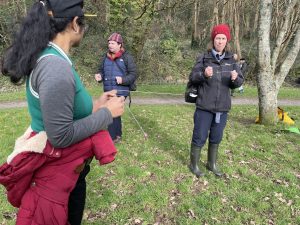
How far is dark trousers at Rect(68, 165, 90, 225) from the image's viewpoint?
2734mm

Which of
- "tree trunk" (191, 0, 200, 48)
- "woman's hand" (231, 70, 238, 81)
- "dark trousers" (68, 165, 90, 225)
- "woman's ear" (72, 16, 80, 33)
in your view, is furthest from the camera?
"tree trunk" (191, 0, 200, 48)

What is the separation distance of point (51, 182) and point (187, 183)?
3.37 meters

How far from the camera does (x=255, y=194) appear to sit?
512 centimetres

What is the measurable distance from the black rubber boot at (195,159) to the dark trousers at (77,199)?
292 centimetres

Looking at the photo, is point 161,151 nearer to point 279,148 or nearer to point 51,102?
point 279,148

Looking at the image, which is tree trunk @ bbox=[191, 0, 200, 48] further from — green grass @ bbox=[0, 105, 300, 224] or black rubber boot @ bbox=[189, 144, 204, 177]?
black rubber boot @ bbox=[189, 144, 204, 177]

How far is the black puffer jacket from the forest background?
11.7 meters

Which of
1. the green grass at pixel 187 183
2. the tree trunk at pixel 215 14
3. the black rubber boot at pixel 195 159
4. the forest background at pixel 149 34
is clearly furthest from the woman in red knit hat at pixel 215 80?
the tree trunk at pixel 215 14

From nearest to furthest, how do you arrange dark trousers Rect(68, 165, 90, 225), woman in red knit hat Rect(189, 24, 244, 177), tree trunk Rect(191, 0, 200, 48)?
1. dark trousers Rect(68, 165, 90, 225)
2. woman in red knit hat Rect(189, 24, 244, 177)
3. tree trunk Rect(191, 0, 200, 48)

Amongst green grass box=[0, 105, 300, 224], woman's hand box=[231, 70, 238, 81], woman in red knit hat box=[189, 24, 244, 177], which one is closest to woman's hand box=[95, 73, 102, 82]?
green grass box=[0, 105, 300, 224]

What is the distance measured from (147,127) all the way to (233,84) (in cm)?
381

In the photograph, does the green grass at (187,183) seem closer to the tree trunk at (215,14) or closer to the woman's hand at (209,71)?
the woman's hand at (209,71)

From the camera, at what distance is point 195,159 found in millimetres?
5625

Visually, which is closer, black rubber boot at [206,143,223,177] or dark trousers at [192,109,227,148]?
dark trousers at [192,109,227,148]
